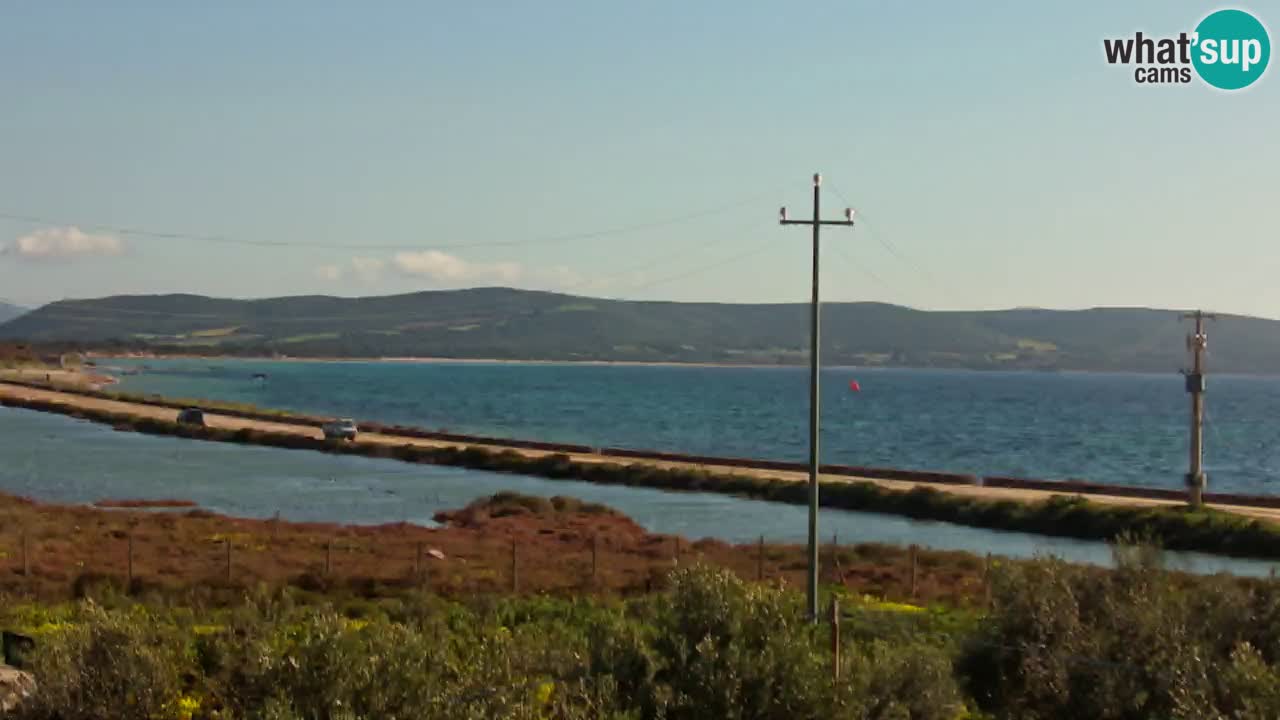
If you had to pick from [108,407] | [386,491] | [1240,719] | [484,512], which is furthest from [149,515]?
[108,407]

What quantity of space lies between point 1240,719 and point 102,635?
13803 mm

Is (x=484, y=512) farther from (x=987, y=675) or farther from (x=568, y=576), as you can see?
(x=987, y=675)

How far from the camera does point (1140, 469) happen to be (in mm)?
112438

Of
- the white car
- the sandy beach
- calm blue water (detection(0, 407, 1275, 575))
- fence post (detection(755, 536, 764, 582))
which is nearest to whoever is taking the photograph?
fence post (detection(755, 536, 764, 582))

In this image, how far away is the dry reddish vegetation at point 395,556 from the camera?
37906mm

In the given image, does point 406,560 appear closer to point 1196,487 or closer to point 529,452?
point 1196,487

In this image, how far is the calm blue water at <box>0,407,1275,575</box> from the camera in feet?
200

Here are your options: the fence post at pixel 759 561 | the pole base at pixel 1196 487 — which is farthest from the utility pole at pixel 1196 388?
the fence post at pixel 759 561

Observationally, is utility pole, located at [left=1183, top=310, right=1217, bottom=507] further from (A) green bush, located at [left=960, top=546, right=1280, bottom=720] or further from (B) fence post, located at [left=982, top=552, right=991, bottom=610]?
(A) green bush, located at [left=960, top=546, right=1280, bottom=720]


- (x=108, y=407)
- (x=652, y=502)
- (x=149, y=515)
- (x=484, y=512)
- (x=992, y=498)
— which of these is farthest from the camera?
(x=108, y=407)

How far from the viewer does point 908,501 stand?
2822 inches

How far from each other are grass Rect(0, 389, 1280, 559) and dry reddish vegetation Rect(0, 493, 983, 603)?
28.4 feet

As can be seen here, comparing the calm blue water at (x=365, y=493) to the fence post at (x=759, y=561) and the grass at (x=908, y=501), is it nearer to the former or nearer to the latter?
the grass at (x=908, y=501)

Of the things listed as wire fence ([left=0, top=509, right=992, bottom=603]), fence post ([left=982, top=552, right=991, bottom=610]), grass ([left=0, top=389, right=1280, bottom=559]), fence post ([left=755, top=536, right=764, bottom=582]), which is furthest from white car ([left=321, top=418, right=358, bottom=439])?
fence post ([left=982, top=552, right=991, bottom=610])
